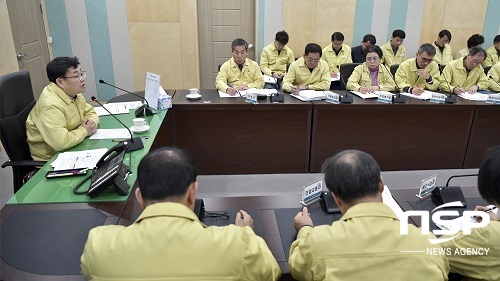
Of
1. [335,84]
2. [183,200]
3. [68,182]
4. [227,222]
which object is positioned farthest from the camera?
[335,84]

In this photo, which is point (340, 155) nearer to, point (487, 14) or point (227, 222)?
point (227, 222)

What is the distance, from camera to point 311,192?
1588 mm

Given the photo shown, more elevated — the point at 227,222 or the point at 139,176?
the point at 139,176

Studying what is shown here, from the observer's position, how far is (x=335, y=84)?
447 centimetres

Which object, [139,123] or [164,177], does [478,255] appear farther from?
[139,123]

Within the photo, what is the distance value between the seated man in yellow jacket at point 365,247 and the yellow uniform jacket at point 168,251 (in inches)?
7.1

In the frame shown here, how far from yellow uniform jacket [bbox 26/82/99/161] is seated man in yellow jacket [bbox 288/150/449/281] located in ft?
5.14

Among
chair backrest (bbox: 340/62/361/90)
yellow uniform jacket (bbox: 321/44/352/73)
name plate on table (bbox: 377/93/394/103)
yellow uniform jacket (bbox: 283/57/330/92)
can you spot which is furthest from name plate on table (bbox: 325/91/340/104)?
yellow uniform jacket (bbox: 321/44/352/73)

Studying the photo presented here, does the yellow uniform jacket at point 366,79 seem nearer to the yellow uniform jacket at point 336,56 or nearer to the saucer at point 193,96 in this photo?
the yellow uniform jacket at point 336,56

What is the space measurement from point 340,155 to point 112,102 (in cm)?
242

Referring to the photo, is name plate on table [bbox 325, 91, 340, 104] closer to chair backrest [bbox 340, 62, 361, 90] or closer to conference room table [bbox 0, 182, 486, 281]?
chair backrest [bbox 340, 62, 361, 90]

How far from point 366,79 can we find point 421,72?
0.54 metres

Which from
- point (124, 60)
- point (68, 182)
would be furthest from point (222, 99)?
point (124, 60)

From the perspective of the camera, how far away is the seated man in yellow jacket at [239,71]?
148 inches
